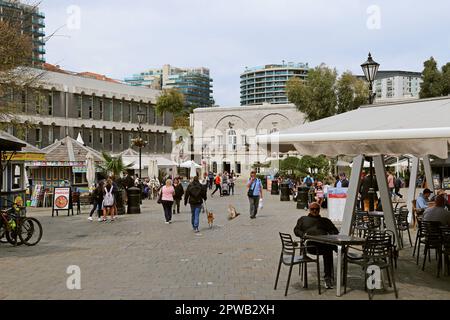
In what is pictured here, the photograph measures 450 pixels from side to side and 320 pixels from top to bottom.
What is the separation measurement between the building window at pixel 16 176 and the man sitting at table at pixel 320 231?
16343mm

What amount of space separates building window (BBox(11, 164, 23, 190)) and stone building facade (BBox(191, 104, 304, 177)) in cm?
4596

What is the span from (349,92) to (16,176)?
30046 millimetres

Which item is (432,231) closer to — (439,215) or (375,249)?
(439,215)

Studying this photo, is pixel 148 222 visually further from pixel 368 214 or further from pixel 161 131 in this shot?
pixel 161 131

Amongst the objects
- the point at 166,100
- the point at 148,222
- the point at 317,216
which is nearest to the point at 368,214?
the point at 317,216

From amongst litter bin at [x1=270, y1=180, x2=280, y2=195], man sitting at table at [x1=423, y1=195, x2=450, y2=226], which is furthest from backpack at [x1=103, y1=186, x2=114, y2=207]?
litter bin at [x1=270, y1=180, x2=280, y2=195]

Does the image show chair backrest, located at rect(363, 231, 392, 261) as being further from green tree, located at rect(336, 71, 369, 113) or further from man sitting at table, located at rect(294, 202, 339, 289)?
green tree, located at rect(336, 71, 369, 113)

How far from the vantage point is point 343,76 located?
1772 inches

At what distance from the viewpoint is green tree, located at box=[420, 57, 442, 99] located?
160ft

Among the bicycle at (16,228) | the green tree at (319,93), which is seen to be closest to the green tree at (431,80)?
the green tree at (319,93)

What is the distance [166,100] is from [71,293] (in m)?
55.8

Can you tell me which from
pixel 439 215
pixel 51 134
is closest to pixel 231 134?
pixel 51 134

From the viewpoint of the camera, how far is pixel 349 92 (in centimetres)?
4491
